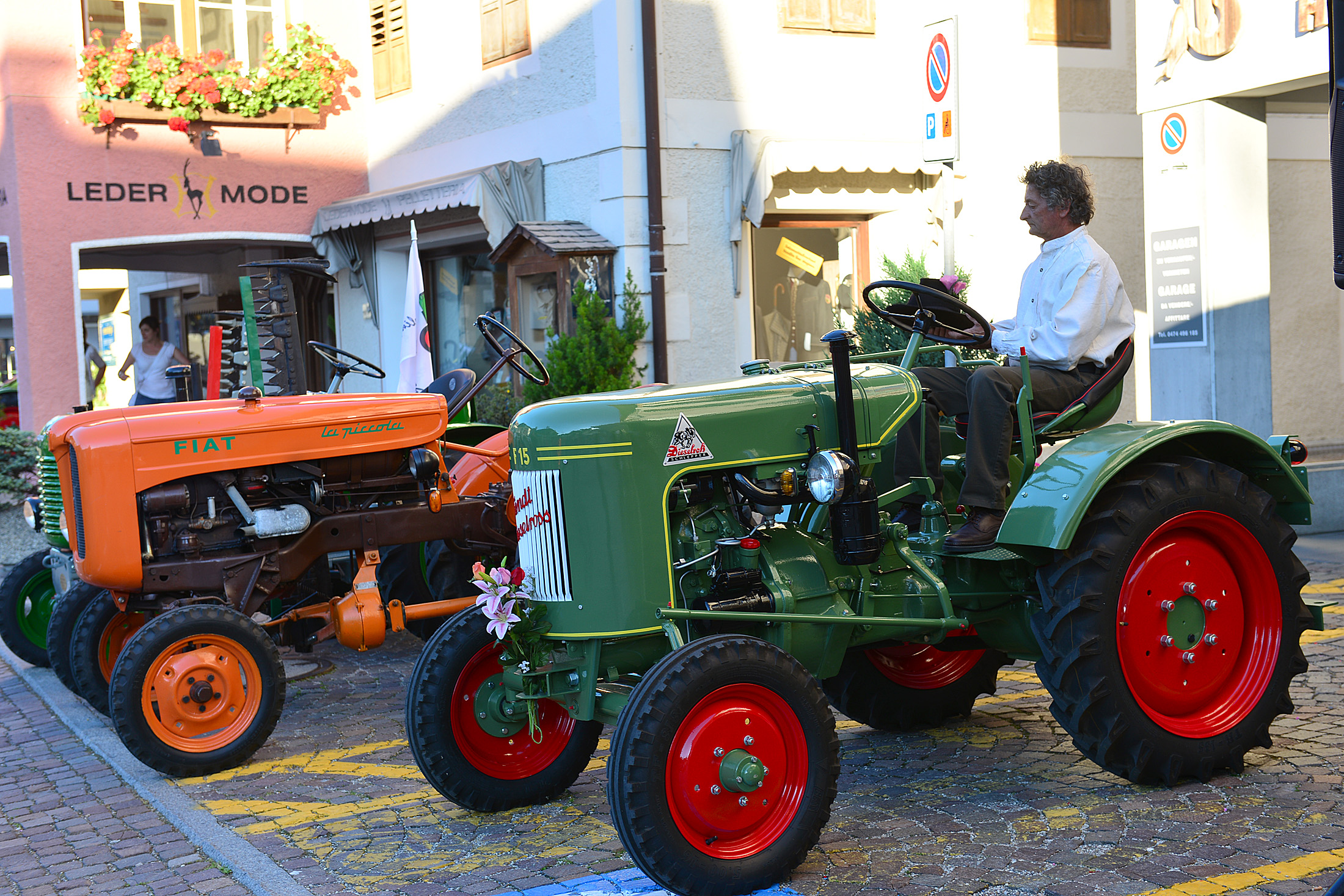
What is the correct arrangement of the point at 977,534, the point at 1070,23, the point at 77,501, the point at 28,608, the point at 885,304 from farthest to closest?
the point at 1070,23, the point at 885,304, the point at 28,608, the point at 77,501, the point at 977,534

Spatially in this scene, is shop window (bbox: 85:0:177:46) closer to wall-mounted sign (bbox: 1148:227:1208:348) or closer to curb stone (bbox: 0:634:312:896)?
curb stone (bbox: 0:634:312:896)

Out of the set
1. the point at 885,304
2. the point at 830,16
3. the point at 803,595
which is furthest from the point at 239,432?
the point at 830,16

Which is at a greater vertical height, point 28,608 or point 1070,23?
point 1070,23

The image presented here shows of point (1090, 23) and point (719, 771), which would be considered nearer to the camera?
point (719, 771)

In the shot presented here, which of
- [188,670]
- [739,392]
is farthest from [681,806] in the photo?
[188,670]

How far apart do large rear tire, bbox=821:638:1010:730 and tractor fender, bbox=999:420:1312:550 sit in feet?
2.96

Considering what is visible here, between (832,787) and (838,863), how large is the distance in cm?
26

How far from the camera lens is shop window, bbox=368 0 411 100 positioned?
12328 mm

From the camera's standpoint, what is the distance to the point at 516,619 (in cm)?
352

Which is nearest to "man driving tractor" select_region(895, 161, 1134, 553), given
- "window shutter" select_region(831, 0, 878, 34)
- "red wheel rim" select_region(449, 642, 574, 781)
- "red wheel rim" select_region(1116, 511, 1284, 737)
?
"red wheel rim" select_region(1116, 511, 1284, 737)

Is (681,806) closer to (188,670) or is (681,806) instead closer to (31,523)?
(188,670)

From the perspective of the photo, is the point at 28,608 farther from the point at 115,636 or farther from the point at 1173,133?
the point at 1173,133

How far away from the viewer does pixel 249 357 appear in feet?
20.7

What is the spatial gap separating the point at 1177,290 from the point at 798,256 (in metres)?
3.37
